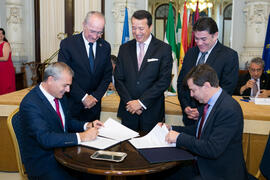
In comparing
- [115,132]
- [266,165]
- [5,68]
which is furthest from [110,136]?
[5,68]

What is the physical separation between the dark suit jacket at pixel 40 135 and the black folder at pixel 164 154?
1.72ft

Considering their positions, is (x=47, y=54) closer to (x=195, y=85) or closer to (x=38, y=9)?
(x=38, y=9)

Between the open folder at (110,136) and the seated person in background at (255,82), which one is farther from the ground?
the seated person in background at (255,82)

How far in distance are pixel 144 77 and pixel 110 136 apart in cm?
77

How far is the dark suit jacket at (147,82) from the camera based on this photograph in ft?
9.43

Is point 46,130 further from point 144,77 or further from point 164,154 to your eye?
point 144,77

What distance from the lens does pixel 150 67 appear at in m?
2.89

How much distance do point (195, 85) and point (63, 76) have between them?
0.93 meters

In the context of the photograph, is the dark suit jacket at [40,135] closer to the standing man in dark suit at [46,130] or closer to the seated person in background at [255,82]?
the standing man in dark suit at [46,130]

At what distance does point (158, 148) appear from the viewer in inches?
83.5

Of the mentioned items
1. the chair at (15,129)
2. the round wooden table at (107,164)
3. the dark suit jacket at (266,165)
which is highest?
the chair at (15,129)

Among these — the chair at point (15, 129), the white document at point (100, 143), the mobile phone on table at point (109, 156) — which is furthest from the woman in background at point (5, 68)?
the mobile phone on table at point (109, 156)

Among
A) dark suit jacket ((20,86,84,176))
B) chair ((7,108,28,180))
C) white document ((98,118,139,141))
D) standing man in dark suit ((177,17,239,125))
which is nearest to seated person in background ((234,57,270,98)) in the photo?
standing man in dark suit ((177,17,239,125))

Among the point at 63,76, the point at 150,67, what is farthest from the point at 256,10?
the point at 63,76
